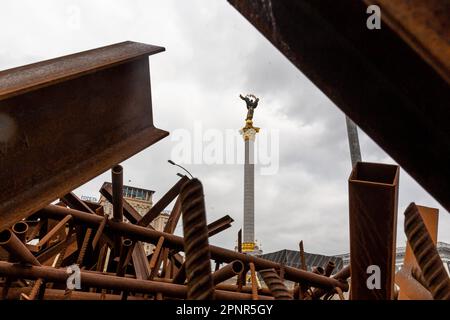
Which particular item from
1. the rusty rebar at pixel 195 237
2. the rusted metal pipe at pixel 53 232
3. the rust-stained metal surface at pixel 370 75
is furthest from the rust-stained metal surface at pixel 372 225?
the rusted metal pipe at pixel 53 232

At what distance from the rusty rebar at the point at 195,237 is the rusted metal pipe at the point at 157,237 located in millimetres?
2949

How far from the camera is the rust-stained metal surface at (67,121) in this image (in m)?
1.88

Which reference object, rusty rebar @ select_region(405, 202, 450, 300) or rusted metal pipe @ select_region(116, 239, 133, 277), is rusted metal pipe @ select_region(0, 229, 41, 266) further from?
rusty rebar @ select_region(405, 202, 450, 300)

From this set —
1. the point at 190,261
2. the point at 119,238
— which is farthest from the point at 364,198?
the point at 119,238

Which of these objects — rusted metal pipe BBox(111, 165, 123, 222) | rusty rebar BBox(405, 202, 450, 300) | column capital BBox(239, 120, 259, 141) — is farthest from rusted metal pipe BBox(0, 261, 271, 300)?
column capital BBox(239, 120, 259, 141)

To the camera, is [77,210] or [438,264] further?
[77,210]

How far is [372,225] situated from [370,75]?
61cm

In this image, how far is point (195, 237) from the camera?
773mm

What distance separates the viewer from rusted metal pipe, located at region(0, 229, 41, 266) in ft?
7.47

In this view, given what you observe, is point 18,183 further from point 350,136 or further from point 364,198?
point 350,136

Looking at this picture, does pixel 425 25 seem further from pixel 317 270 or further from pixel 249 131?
pixel 249 131

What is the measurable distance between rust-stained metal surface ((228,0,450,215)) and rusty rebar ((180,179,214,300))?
669 millimetres
